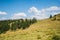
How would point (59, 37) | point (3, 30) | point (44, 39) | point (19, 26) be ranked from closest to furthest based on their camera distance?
point (59, 37) < point (44, 39) < point (3, 30) < point (19, 26)

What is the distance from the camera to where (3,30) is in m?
142

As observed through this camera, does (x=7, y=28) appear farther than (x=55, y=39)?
Yes

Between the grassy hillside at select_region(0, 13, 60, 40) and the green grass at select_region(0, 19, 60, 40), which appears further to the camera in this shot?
the green grass at select_region(0, 19, 60, 40)

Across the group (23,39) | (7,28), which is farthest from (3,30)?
(23,39)

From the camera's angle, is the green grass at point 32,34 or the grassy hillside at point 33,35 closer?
the grassy hillside at point 33,35

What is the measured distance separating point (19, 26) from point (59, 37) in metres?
137

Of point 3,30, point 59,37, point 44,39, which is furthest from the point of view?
point 3,30

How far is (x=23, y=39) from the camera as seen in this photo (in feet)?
73.9

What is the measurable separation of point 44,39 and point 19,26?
134166 mm

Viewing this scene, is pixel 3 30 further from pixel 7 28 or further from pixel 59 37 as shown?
pixel 59 37

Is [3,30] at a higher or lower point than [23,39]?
lower

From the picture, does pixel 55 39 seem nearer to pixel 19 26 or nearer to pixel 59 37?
pixel 59 37

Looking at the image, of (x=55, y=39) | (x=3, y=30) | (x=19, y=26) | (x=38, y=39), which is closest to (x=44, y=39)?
(x=38, y=39)

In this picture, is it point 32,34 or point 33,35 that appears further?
point 32,34
